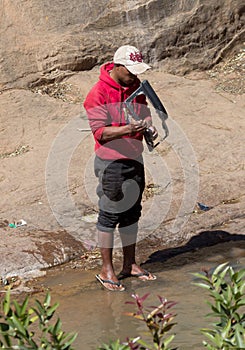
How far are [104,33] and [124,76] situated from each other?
13.8ft

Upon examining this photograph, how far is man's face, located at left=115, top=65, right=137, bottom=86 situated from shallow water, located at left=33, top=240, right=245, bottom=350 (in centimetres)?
135

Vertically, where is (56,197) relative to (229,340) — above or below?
below

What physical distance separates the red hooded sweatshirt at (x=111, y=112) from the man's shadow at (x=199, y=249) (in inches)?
39.7

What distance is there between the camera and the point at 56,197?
6953mm

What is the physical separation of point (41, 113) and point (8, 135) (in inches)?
20.1

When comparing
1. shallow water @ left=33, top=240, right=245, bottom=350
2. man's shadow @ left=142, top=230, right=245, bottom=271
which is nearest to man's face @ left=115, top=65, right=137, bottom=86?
Result: shallow water @ left=33, top=240, right=245, bottom=350

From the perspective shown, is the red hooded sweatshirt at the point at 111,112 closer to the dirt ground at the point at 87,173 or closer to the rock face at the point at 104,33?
the dirt ground at the point at 87,173

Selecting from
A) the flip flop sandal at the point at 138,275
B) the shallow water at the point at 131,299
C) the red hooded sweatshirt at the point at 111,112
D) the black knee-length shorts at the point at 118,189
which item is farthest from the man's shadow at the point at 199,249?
the red hooded sweatshirt at the point at 111,112

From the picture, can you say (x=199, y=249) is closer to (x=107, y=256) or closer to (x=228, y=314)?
(x=107, y=256)

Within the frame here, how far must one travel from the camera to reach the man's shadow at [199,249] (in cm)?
612

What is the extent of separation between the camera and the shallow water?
15.8 feet

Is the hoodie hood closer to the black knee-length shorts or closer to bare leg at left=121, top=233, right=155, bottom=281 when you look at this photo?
the black knee-length shorts

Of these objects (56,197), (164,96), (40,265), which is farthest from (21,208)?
(164,96)

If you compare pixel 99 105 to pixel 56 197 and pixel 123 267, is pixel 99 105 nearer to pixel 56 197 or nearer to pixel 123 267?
pixel 123 267
